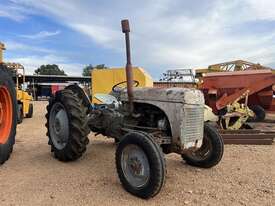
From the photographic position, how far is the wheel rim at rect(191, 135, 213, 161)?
5194 mm

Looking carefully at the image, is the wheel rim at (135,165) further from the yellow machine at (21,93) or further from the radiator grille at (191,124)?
the yellow machine at (21,93)

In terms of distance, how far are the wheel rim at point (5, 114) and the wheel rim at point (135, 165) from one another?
229 centimetres

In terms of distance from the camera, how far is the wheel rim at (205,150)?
519 cm

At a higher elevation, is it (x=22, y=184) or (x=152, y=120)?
(x=152, y=120)

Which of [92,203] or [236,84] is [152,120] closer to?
[92,203]

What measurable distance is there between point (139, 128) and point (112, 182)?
873 mm

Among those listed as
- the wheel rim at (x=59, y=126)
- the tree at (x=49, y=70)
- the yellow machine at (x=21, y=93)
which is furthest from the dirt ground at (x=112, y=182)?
the tree at (x=49, y=70)

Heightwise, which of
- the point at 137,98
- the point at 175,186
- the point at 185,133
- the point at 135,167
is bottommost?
the point at 175,186

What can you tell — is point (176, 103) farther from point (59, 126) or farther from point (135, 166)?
point (59, 126)

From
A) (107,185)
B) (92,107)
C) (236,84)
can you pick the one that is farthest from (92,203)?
(236,84)

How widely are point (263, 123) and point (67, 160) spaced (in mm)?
7827

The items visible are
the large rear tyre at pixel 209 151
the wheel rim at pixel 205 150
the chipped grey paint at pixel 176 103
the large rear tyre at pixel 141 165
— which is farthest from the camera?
the wheel rim at pixel 205 150

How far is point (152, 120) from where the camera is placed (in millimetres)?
4844

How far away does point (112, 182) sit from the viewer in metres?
4.52
